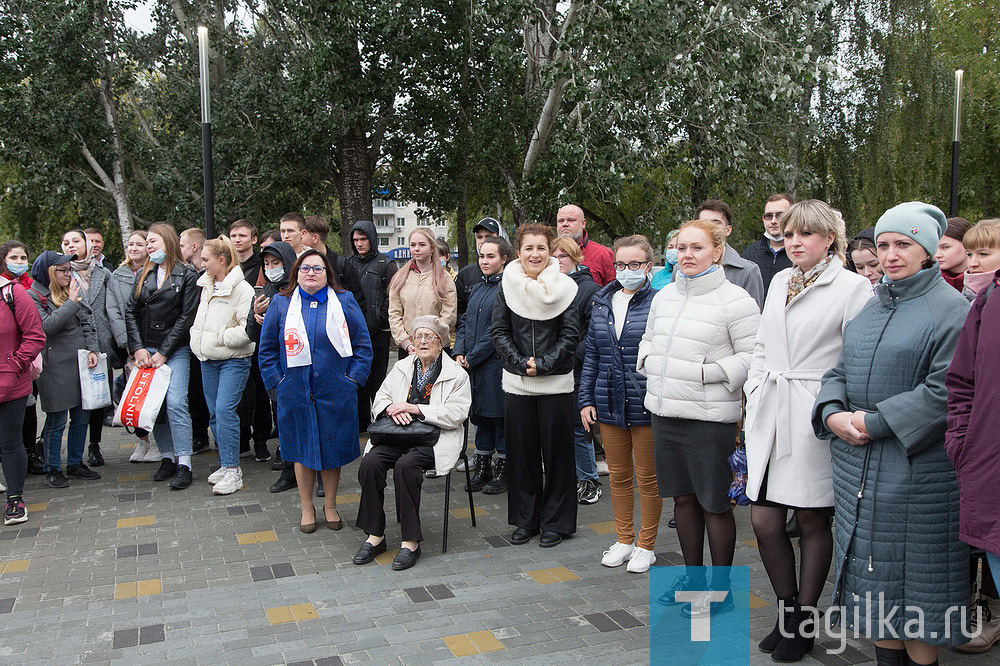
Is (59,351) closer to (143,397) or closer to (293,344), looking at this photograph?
(143,397)

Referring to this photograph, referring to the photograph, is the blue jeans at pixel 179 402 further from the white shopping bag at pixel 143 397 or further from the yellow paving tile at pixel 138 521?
the yellow paving tile at pixel 138 521

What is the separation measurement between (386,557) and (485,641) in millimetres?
1466

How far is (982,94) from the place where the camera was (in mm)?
23984

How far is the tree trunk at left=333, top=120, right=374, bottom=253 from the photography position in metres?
19.3

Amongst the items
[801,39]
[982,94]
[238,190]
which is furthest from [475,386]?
[982,94]

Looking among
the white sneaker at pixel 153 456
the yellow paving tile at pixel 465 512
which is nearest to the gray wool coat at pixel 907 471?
the yellow paving tile at pixel 465 512

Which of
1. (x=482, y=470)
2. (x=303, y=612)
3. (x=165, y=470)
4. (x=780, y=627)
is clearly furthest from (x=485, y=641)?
(x=165, y=470)

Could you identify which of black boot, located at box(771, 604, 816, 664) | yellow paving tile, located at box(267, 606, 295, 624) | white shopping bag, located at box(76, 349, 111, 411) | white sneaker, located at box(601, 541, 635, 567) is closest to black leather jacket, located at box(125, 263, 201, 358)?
white shopping bag, located at box(76, 349, 111, 411)

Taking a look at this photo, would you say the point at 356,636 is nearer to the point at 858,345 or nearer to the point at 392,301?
the point at 858,345

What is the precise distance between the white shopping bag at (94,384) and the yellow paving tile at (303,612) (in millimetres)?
3672

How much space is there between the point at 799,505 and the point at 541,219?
1274cm

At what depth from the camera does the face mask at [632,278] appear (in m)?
5.04

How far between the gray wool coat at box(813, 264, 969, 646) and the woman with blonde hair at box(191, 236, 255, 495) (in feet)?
17.0
